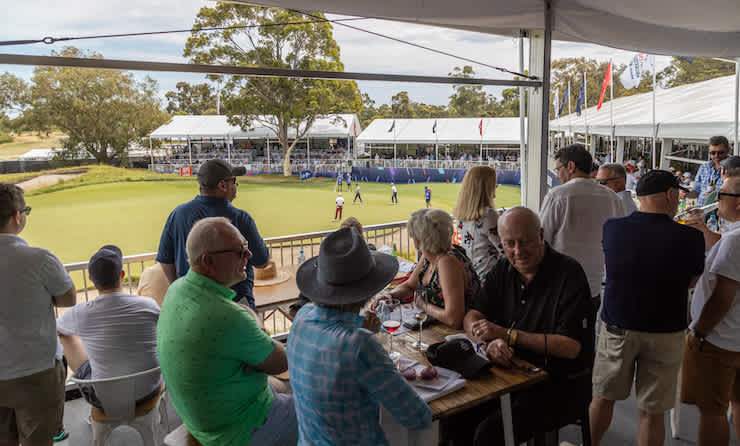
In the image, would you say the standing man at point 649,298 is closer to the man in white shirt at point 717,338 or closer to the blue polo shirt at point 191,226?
the man in white shirt at point 717,338

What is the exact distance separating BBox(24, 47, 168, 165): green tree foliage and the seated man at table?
875cm

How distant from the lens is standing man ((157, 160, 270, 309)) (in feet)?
8.68

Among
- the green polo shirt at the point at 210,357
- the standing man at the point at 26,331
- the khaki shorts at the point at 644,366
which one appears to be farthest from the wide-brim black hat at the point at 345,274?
the standing man at the point at 26,331

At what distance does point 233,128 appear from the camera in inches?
1081

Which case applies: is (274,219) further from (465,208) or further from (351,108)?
(465,208)

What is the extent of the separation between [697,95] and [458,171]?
793 inches

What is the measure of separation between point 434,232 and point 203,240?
1148mm

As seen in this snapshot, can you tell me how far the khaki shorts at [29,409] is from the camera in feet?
6.82

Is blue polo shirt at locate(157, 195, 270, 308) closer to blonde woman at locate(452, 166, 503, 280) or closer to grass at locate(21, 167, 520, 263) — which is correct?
blonde woman at locate(452, 166, 503, 280)

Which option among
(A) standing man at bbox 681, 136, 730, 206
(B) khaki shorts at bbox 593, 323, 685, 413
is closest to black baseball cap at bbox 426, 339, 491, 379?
(B) khaki shorts at bbox 593, 323, 685, 413

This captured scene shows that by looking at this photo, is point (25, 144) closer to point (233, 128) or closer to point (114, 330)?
point (114, 330)

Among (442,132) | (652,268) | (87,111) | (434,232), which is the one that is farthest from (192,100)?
(652,268)

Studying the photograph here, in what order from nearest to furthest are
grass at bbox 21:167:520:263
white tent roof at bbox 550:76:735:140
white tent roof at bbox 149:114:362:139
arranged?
white tent roof at bbox 550:76:735:140, grass at bbox 21:167:520:263, white tent roof at bbox 149:114:362:139

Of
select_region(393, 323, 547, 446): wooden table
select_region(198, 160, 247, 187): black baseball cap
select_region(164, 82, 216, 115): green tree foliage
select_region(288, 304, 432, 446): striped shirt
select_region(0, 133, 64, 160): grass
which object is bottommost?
select_region(393, 323, 547, 446): wooden table
